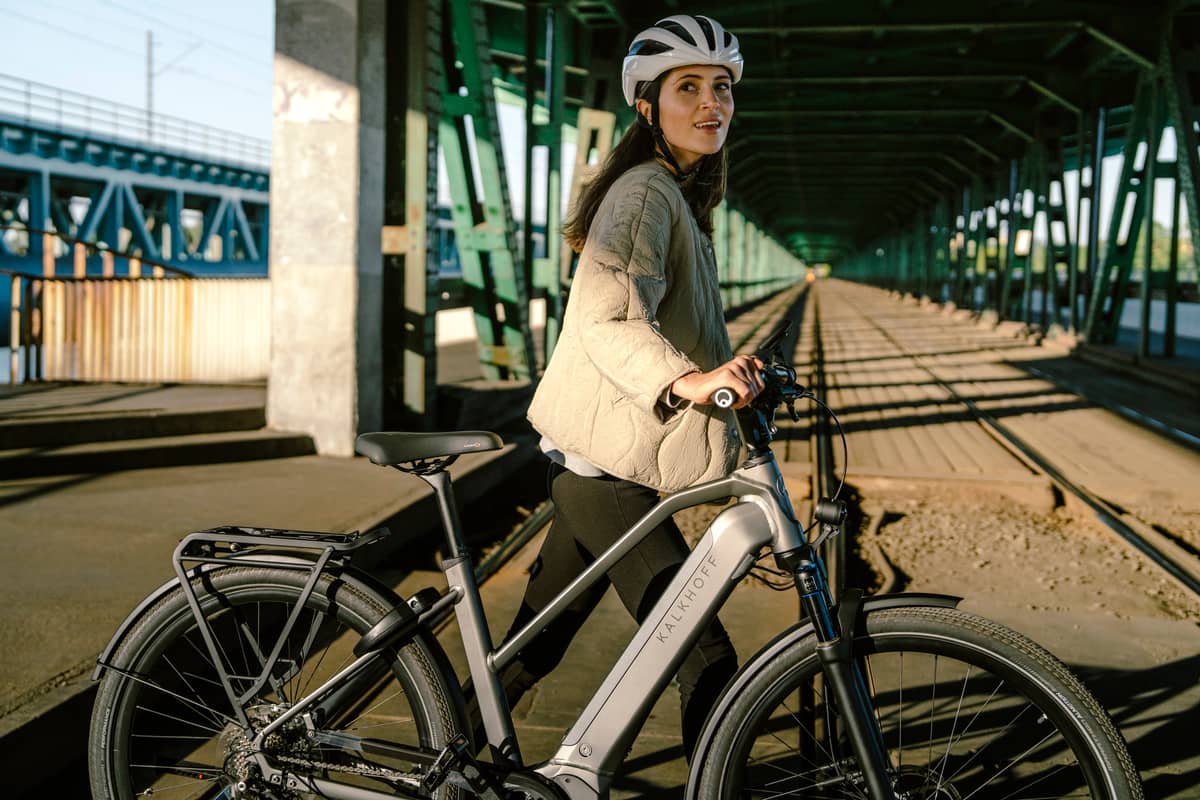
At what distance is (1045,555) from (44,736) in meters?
4.76

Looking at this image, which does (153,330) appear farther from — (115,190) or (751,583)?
(115,190)

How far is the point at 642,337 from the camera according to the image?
225 cm

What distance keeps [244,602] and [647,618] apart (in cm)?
87

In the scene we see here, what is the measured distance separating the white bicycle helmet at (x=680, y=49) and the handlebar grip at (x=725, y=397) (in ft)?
2.38

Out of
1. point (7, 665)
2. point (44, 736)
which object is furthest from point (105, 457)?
point (44, 736)

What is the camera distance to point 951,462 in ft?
27.1

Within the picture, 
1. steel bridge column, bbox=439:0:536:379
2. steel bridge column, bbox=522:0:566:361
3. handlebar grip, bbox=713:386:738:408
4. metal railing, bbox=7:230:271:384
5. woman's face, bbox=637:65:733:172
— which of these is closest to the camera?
handlebar grip, bbox=713:386:738:408

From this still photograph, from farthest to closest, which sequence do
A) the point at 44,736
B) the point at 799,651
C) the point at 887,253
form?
the point at 887,253 < the point at 44,736 < the point at 799,651

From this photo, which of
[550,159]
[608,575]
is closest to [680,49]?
[608,575]

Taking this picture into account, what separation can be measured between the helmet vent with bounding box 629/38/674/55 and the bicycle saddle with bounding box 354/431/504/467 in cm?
89

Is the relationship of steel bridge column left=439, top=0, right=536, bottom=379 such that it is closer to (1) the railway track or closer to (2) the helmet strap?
(1) the railway track

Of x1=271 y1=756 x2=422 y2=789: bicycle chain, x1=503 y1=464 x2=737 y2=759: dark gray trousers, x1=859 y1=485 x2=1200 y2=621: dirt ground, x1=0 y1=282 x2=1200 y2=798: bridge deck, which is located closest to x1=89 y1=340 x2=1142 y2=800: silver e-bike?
x1=271 y1=756 x2=422 y2=789: bicycle chain

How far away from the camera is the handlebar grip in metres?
2.06

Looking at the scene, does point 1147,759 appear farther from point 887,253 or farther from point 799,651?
point 887,253
